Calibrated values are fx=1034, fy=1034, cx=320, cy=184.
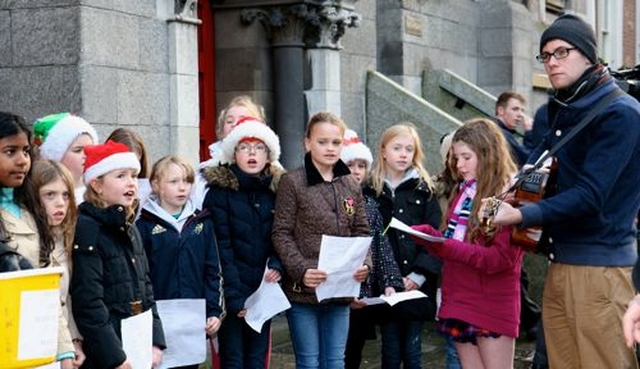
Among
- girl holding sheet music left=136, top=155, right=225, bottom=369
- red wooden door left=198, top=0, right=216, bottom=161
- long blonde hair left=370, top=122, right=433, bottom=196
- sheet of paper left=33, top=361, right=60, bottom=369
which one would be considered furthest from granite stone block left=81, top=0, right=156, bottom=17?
sheet of paper left=33, top=361, right=60, bottom=369

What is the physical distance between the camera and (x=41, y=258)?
15.1 ft

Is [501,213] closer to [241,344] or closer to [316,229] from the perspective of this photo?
[316,229]

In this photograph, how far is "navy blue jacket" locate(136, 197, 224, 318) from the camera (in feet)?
19.1

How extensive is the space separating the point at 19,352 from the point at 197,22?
5.10 meters

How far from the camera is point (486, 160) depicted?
5.94 metres

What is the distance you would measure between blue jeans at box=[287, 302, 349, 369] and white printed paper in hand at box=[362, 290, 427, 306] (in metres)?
0.22

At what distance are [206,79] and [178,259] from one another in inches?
177

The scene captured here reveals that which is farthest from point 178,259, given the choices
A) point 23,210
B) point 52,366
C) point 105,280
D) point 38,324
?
point 38,324

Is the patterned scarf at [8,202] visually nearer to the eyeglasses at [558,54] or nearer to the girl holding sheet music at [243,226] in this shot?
the girl holding sheet music at [243,226]

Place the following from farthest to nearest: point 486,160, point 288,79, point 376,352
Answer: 1. point 288,79
2. point 376,352
3. point 486,160

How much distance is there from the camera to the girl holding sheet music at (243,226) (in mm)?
6098

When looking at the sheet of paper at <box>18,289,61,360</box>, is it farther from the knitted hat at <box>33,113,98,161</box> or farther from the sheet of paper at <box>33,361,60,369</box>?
the knitted hat at <box>33,113,98,161</box>

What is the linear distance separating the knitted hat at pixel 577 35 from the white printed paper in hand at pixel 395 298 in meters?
2.08

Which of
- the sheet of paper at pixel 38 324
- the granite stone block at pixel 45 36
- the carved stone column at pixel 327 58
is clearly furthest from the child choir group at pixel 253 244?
the carved stone column at pixel 327 58
